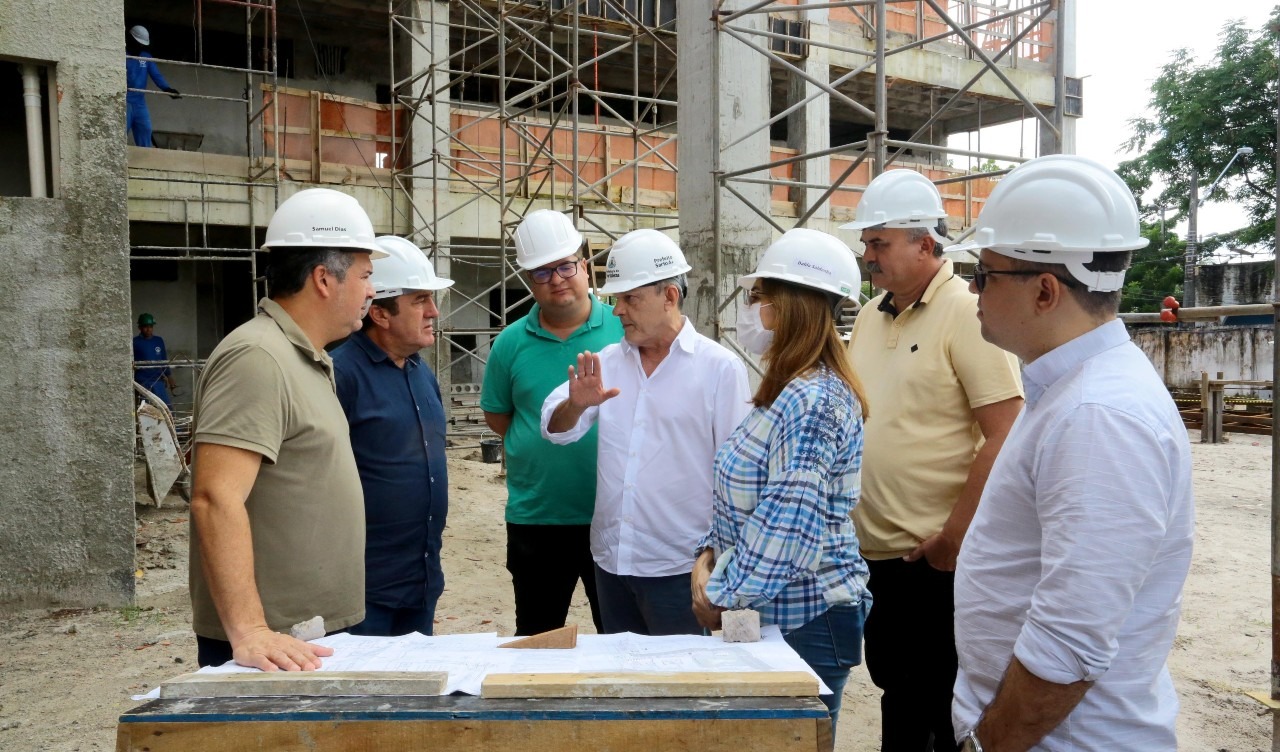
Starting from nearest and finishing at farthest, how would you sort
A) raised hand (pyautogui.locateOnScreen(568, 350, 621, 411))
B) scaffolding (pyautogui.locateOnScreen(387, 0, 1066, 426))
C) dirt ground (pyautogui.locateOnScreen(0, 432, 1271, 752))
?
raised hand (pyautogui.locateOnScreen(568, 350, 621, 411)), dirt ground (pyautogui.locateOnScreen(0, 432, 1271, 752)), scaffolding (pyautogui.locateOnScreen(387, 0, 1066, 426))

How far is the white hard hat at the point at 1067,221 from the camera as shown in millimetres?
1657

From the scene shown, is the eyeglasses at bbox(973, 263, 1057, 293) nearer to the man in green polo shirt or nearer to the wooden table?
the wooden table

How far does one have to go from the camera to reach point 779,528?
2.12m

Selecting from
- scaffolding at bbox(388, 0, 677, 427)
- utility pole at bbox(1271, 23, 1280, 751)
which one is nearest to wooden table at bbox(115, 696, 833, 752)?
utility pole at bbox(1271, 23, 1280, 751)

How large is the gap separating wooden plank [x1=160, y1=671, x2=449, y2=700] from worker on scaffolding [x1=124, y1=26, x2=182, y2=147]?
10506 mm

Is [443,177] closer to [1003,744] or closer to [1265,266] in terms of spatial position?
[1003,744]

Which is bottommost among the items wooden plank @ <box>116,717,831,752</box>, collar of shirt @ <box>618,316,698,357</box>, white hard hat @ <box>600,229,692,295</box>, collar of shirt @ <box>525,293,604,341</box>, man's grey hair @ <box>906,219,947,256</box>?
wooden plank @ <box>116,717,831,752</box>

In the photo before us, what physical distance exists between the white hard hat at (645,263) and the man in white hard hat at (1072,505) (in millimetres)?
1409

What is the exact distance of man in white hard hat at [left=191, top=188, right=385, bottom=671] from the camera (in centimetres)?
208

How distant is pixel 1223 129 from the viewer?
33031 millimetres

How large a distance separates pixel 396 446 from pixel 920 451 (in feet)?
5.45

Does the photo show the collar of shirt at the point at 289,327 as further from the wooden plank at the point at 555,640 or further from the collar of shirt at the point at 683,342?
the collar of shirt at the point at 683,342

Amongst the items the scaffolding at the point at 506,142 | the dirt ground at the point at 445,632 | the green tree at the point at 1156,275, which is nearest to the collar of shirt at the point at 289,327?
the dirt ground at the point at 445,632

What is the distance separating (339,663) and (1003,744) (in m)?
1.23
